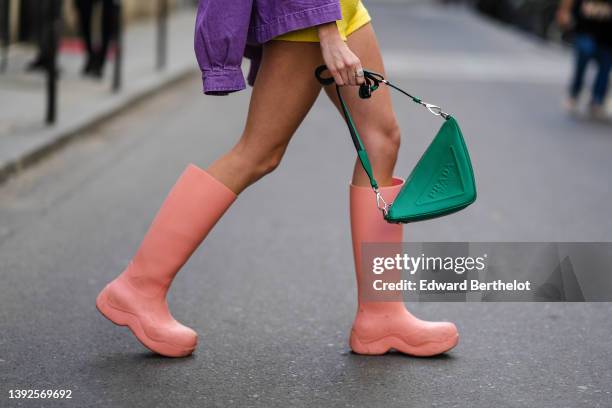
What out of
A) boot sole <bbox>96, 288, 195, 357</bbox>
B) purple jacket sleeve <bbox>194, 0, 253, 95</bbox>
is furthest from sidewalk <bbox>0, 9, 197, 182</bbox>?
purple jacket sleeve <bbox>194, 0, 253, 95</bbox>

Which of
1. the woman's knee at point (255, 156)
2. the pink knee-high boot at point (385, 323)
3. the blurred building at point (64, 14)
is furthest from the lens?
the blurred building at point (64, 14)

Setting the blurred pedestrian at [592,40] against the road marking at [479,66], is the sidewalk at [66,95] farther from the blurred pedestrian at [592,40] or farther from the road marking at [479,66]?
the blurred pedestrian at [592,40]

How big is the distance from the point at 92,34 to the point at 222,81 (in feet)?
27.3

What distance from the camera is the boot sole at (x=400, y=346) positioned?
3.54 meters

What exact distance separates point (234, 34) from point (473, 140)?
600 cm

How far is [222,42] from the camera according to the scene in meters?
3.15

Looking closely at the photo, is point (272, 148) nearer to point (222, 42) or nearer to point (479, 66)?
point (222, 42)

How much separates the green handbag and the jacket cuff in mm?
221

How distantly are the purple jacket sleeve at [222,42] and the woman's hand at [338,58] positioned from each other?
0.69 ft

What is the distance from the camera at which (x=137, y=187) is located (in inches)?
260

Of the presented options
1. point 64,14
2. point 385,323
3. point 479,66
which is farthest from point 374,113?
point 64,14

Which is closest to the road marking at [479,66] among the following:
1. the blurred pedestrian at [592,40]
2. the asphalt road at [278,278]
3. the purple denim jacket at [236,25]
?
the blurred pedestrian at [592,40]

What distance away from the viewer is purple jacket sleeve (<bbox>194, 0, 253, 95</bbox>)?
3.14m

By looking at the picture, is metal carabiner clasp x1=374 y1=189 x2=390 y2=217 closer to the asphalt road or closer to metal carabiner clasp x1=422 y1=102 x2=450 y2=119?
metal carabiner clasp x1=422 y1=102 x2=450 y2=119
